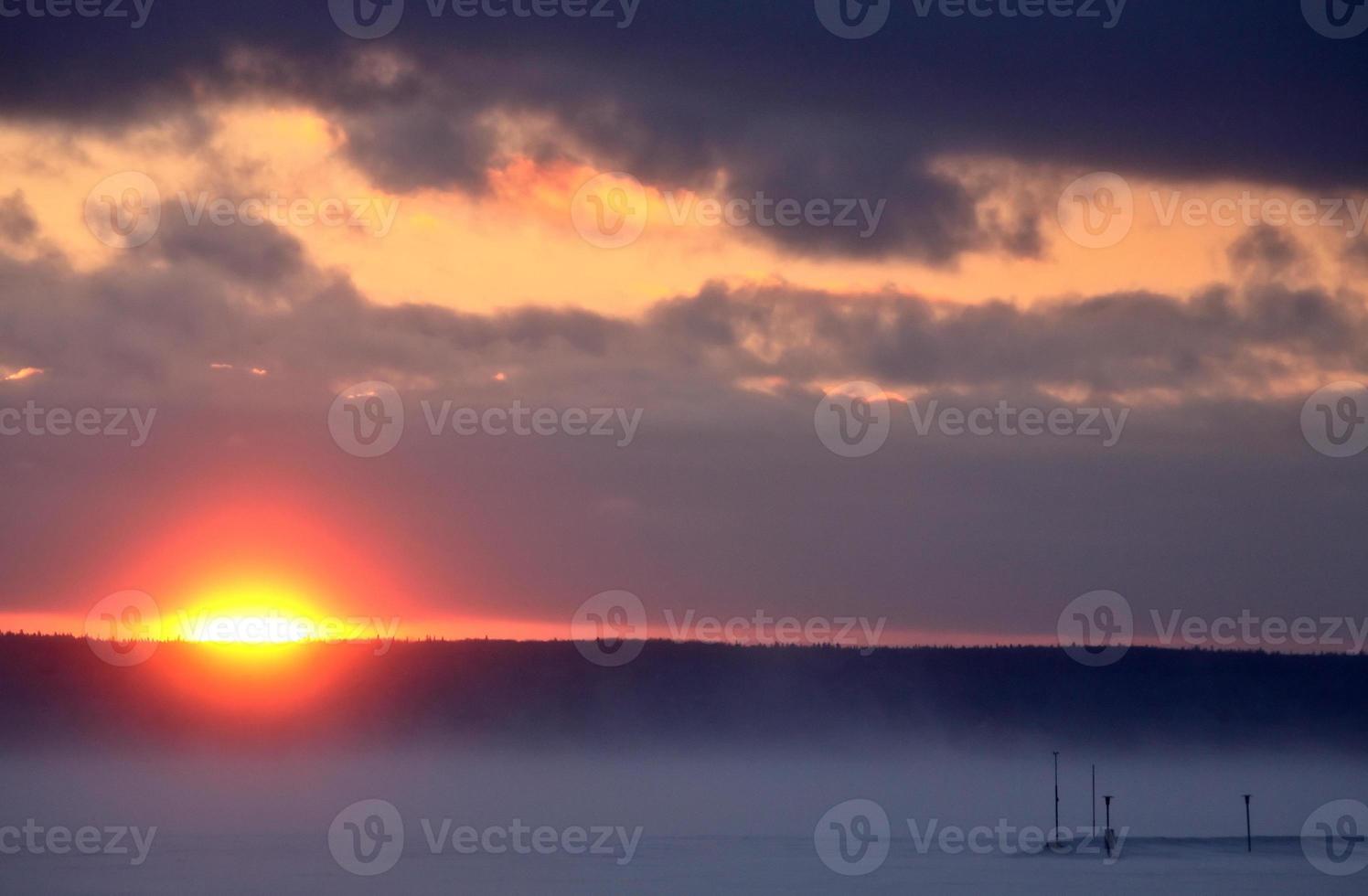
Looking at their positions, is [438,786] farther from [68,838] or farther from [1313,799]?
[1313,799]

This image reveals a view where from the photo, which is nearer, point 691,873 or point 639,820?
point 691,873

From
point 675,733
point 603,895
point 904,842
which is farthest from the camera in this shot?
point 675,733

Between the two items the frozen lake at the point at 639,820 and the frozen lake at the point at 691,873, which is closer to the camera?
the frozen lake at the point at 691,873

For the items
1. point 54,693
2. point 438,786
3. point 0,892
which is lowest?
point 0,892

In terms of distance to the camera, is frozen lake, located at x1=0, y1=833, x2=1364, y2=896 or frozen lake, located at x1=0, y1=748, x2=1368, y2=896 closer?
frozen lake, located at x1=0, y1=833, x2=1364, y2=896

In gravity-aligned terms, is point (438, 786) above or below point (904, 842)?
above

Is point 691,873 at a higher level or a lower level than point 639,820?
lower

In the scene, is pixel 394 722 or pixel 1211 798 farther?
pixel 394 722

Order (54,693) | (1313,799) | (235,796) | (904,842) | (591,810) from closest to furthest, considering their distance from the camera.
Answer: (904,842)
(591,810)
(235,796)
(1313,799)
(54,693)

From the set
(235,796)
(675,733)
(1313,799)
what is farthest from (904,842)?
(675,733)

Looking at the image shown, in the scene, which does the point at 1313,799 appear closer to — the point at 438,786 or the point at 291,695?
the point at 438,786
